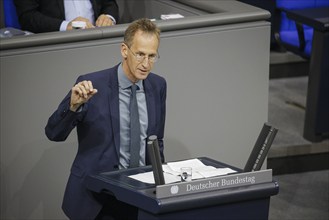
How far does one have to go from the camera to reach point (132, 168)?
3.80 m

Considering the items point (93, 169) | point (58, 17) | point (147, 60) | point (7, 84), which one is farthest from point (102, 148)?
point (58, 17)

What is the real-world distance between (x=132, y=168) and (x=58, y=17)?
2274 mm

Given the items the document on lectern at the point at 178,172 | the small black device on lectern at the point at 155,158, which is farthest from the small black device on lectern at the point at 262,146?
the small black device on lectern at the point at 155,158

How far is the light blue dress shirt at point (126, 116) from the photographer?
13.0 ft

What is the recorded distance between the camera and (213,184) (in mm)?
3389

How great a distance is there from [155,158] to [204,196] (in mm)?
252

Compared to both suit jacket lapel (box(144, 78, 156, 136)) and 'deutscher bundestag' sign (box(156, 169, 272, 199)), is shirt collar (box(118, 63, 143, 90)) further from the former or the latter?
'deutscher bundestag' sign (box(156, 169, 272, 199))

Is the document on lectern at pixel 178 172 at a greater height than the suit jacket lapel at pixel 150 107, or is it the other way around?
the suit jacket lapel at pixel 150 107

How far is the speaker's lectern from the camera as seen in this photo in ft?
10.8

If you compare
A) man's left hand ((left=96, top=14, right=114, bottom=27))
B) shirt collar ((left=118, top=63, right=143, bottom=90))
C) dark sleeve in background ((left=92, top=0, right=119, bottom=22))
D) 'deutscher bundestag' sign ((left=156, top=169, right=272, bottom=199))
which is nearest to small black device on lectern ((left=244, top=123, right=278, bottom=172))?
'deutscher bundestag' sign ((left=156, top=169, right=272, bottom=199))

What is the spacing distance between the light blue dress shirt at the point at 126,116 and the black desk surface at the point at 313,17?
2776 millimetres

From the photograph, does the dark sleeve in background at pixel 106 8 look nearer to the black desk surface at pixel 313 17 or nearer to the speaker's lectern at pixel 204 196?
the black desk surface at pixel 313 17

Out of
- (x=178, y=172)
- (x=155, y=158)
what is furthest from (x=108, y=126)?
(x=155, y=158)

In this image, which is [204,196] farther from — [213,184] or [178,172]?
[178,172]
